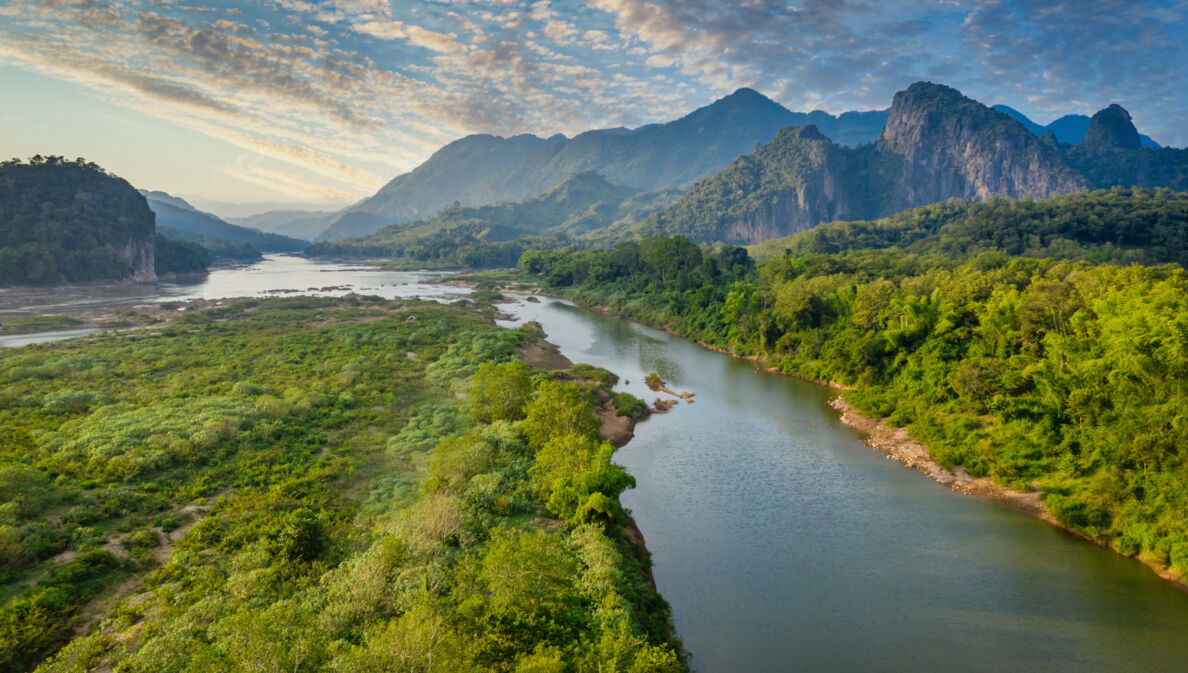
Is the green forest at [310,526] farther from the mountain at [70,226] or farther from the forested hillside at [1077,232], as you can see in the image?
the forested hillside at [1077,232]

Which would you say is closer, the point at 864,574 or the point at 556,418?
the point at 864,574

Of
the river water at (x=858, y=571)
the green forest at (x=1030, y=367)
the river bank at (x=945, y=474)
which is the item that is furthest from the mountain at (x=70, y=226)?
the river bank at (x=945, y=474)

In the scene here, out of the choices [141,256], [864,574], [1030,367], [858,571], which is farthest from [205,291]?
[1030,367]

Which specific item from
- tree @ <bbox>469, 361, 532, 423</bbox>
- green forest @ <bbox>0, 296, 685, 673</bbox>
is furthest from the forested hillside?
green forest @ <bbox>0, 296, 685, 673</bbox>

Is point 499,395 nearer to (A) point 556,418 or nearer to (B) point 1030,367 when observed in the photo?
(A) point 556,418

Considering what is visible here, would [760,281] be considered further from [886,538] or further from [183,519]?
[183,519]

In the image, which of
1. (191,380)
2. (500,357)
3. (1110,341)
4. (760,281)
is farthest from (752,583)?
(760,281)

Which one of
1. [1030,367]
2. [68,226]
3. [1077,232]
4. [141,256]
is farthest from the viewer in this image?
[141,256]
